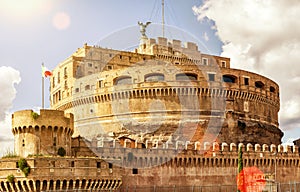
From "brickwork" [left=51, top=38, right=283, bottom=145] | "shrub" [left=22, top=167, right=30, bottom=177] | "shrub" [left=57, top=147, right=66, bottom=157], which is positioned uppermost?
"brickwork" [left=51, top=38, right=283, bottom=145]

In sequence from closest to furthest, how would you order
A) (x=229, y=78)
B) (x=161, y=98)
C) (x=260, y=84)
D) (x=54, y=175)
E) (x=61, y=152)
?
(x=54, y=175)
(x=61, y=152)
(x=161, y=98)
(x=229, y=78)
(x=260, y=84)

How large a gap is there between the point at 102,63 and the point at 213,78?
14478 mm

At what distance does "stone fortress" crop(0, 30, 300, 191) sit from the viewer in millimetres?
37688

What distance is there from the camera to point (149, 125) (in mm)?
57656

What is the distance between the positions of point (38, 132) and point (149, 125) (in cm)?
2138

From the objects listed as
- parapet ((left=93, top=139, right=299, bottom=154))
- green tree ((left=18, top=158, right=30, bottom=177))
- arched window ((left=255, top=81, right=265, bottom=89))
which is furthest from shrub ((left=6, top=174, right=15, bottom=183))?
arched window ((left=255, top=81, right=265, bottom=89))

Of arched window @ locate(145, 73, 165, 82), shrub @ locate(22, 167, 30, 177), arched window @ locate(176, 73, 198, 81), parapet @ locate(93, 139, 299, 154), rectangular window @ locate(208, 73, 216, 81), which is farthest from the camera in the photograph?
rectangular window @ locate(208, 73, 216, 81)

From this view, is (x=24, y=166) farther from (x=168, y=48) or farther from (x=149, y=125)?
(x=168, y=48)

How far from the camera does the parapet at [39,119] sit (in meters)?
37.9

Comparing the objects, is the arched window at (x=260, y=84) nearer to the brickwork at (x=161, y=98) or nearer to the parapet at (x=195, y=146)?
the brickwork at (x=161, y=98)

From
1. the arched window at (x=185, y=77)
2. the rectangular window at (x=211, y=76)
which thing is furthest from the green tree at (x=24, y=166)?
the rectangular window at (x=211, y=76)

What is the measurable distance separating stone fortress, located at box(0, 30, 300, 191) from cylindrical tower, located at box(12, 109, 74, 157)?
0.07 metres

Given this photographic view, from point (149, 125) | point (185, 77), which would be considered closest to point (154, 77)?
point (185, 77)

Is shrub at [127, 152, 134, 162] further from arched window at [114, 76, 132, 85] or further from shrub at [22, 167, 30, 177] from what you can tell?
arched window at [114, 76, 132, 85]
